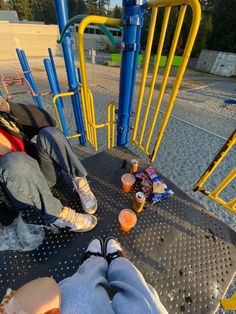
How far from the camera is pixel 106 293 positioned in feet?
2.91

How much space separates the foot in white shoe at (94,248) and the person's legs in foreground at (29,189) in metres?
0.15

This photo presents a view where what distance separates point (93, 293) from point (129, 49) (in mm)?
1660

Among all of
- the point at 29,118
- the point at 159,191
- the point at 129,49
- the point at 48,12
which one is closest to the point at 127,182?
the point at 159,191

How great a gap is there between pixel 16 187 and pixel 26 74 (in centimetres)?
242

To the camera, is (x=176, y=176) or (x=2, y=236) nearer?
(x=2, y=236)

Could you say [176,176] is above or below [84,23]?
below

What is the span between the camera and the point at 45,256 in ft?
3.67

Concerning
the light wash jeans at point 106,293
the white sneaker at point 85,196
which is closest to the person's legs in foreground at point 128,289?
the light wash jeans at point 106,293

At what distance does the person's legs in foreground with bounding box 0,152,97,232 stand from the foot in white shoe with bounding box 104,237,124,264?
0.80 ft

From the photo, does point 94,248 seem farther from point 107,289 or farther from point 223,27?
point 223,27

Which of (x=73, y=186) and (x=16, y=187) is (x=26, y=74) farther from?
(x=16, y=187)

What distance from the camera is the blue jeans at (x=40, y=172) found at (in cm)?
97

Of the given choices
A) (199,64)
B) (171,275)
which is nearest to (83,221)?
(171,275)

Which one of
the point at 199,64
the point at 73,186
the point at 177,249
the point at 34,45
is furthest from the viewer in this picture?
the point at 34,45
